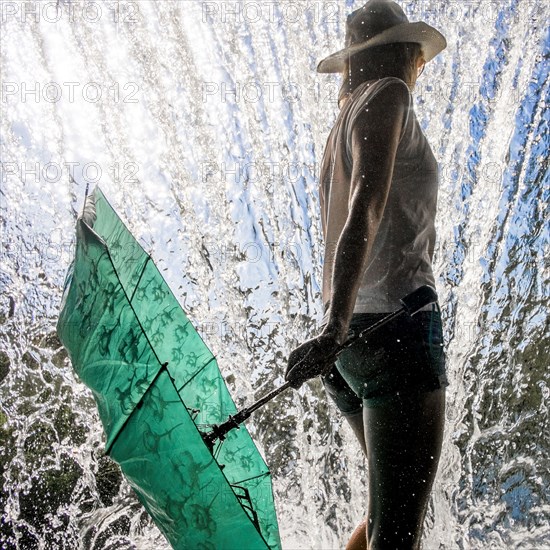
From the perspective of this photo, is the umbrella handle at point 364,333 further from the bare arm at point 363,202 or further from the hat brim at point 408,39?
the hat brim at point 408,39

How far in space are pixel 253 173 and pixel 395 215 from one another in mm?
2725

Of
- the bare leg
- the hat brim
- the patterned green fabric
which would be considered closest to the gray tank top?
the hat brim

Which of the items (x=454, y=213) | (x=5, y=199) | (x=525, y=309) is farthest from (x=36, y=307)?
(x=525, y=309)

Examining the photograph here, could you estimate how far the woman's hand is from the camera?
110cm

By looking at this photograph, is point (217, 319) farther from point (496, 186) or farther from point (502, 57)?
point (502, 57)

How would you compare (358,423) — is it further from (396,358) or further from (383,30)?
(383,30)

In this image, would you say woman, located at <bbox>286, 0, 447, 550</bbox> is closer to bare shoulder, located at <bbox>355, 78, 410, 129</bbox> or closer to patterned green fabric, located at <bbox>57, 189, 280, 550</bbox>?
bare shoulder, located at <bbox>355, 78, 410, 129</bbox>

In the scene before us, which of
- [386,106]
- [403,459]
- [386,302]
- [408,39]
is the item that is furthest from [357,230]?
[408,39]

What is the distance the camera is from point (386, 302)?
47.0 inches

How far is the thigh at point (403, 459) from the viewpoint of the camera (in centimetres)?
111

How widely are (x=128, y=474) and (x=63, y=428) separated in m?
6.44

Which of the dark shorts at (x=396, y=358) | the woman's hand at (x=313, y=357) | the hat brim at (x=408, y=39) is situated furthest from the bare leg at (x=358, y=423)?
the hat brim at (x=408, y=39)

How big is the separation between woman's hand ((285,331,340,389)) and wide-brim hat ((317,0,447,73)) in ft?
2.34

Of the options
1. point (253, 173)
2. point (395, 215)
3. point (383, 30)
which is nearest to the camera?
point (395, 215)
